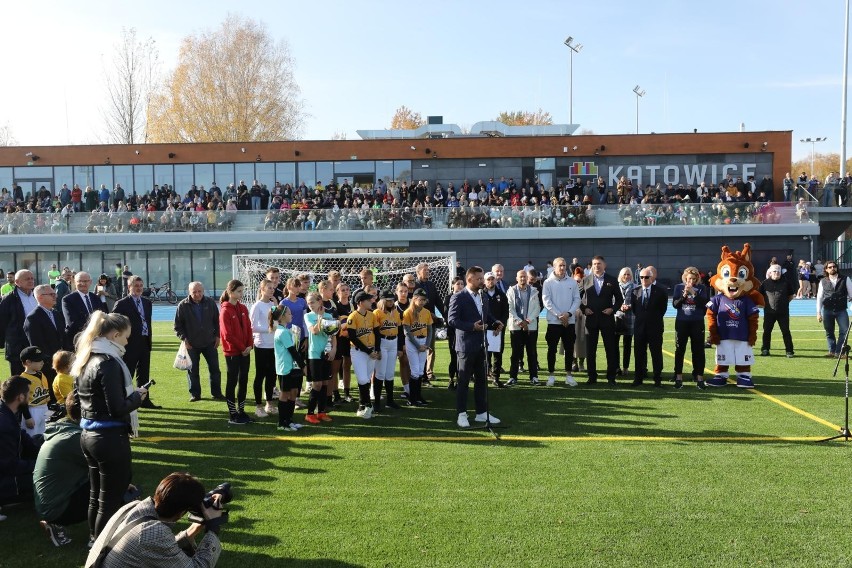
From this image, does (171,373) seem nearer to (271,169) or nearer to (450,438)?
(450,438)

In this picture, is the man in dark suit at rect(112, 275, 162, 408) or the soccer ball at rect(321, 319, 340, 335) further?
the man in dark suit at rect(112, 275, 162, 408)

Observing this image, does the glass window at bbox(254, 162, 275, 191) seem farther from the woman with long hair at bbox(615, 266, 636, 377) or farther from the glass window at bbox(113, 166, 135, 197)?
the woman with long hair at bbox(615, 266, 636, 377)

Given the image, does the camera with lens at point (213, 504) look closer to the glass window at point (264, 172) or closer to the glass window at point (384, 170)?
the glass window at point (384, 170)

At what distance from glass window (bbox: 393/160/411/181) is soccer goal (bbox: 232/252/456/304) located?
37.5ft

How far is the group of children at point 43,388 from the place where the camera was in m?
6.86

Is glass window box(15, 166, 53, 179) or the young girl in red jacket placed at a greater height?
glass window box(15, 166, 53, 179)

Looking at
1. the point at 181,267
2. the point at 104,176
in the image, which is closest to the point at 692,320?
the point at 181,267

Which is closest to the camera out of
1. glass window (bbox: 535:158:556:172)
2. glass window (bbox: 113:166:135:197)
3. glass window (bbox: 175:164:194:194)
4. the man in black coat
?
the man in black coat

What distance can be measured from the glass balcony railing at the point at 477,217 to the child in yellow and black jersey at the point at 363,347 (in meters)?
22.1

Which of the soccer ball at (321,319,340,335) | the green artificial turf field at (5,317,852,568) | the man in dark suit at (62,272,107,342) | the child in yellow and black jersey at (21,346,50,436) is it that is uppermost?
the man in dark suit at (62,272,107,342)

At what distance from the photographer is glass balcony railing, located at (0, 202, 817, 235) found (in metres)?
31.6

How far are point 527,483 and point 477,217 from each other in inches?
1018

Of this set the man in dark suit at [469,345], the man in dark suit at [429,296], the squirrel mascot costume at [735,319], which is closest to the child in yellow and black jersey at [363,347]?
the man in dark suit at [469,345]

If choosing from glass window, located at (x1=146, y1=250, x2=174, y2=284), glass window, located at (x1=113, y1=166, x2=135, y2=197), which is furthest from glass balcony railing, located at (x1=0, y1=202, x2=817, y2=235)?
glass window, located at (x1=113, y1=166, x2=135, y2=197)
